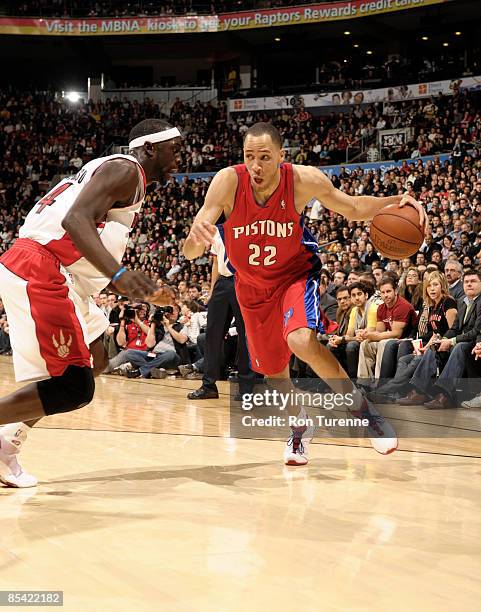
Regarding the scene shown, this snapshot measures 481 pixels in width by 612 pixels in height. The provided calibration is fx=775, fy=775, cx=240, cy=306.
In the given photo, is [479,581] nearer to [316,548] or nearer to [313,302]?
[316,548]

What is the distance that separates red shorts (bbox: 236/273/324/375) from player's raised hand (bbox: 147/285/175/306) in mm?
1356

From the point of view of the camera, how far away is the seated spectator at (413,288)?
26.1ft

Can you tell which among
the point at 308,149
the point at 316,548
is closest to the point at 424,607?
the point at 316,548

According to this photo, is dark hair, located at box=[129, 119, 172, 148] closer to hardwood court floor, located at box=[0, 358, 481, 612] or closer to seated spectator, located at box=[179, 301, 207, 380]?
hardwood court floor, located at box=[0, 358, 481, 612]

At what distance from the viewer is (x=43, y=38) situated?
1078 inches

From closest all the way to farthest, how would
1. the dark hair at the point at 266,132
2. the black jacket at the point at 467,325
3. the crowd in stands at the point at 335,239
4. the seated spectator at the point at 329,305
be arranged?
the dark hair at the point at 266,132, the black jacket at the point at 467,325, the crowd in stands at the point at 335,239, the seated spectator at the point at 329,305

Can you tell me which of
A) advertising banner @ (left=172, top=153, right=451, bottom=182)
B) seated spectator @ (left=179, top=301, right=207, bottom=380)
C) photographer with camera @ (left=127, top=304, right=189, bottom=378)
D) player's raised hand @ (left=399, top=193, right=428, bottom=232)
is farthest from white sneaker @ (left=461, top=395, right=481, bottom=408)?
advertising banner @ (left=172, top=153, right=451, bottom=182)

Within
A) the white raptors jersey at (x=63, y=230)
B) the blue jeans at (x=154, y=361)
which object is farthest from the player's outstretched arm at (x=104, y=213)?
the blue jeans at (x=154, y=361)

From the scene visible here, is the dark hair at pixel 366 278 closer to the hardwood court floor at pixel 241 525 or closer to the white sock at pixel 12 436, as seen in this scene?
the hardwood court floor at pixel 241 525

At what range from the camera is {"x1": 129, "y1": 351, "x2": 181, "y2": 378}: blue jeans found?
977 centimetres

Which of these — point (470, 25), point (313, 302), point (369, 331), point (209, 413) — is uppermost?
point (470, 25)

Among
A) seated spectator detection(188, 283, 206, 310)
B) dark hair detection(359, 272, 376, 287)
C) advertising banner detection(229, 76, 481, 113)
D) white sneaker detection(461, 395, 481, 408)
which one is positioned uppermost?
advertising banner detection(229, 76, 481, 113)

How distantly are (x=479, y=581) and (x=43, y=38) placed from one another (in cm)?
2817

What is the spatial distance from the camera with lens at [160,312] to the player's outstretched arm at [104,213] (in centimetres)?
653
